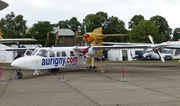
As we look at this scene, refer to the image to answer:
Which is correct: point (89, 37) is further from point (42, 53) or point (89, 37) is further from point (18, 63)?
point (18, 63)

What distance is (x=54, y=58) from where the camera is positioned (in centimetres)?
2095

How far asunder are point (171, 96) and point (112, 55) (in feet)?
138

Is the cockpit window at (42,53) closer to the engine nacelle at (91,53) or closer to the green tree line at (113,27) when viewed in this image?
the engine nacelle at (91,53)

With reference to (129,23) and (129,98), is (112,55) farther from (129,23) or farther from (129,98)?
(129,23)

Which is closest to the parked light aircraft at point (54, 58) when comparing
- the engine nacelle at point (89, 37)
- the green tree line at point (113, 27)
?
the engine nacelle at point (89, 37)

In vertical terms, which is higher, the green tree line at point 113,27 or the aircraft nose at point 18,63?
the green tree line at point 113,27

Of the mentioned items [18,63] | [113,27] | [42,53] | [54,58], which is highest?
[113,27]

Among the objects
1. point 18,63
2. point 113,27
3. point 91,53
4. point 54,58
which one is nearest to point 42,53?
point 54,58

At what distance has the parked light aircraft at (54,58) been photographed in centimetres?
1808

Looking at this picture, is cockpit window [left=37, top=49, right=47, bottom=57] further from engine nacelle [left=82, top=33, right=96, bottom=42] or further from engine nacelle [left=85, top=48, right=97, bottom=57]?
engine nacelle [left=82, top=33, right=96, bottom=42]

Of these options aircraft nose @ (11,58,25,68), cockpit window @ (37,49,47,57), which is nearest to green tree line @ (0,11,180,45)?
cockpit window @ (37,49,47,57)

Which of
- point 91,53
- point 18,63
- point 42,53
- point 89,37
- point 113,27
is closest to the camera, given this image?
point 18,63

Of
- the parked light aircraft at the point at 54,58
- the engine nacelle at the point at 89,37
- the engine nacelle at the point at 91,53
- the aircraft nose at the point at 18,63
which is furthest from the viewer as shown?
the engine nacelle at the point at 89,37

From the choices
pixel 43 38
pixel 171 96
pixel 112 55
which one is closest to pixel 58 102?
pixel 171 96
